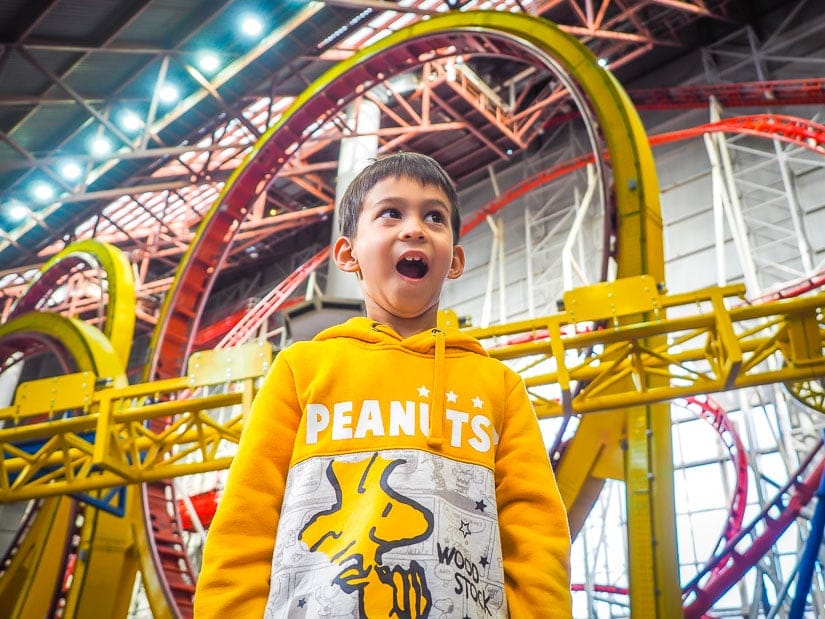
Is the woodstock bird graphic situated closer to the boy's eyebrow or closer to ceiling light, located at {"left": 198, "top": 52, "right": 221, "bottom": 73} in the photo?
the boy's eyebrow

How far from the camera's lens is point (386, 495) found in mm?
1272

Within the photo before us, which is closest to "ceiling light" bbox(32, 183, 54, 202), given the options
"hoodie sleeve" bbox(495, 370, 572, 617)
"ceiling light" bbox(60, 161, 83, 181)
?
"ceiling light" bbox(60, 161, 83, 181)

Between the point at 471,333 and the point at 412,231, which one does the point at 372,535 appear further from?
the point at 471,333

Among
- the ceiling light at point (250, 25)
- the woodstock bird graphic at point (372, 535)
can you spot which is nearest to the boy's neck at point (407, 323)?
the woodstock bird graphic at point (372, 535)

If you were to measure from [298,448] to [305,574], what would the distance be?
0.26 meters

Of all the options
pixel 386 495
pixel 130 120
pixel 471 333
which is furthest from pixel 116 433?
pixel 130 120

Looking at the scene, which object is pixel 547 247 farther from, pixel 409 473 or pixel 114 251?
pixel 409 473

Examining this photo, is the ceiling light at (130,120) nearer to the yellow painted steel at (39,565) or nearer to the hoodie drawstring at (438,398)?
the yellow painted steel at (39,565)

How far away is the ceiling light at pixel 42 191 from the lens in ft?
47.8

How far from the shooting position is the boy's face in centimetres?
150

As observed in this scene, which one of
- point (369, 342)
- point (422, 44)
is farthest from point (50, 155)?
point (369, 342)

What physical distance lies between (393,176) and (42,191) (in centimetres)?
1535

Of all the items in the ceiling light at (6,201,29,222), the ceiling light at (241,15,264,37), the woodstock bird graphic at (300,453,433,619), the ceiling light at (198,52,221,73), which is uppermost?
the ceiling light at (241,15,264,37)

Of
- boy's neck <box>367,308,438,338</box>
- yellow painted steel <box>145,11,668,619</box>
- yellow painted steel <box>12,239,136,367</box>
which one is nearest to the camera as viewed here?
boy's neck <box>367,308,438,338</box>
